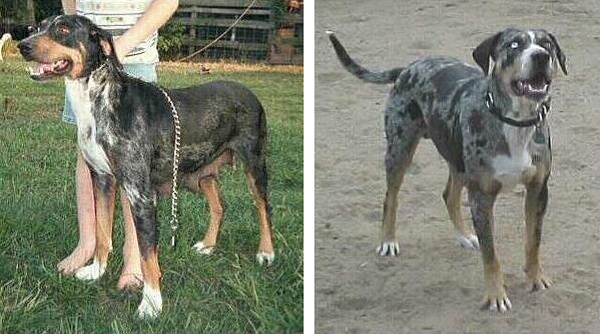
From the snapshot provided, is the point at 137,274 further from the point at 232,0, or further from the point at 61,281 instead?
the point at 232,0

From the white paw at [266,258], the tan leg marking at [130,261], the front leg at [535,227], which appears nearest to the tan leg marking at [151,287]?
the tan leg marking at [130,261]

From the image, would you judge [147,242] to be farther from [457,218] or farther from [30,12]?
[457,218]

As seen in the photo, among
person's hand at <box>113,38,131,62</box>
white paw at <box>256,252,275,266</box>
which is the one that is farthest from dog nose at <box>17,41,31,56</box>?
white paw at <box>256,252,275,266</box>

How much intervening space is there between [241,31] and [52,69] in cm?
69

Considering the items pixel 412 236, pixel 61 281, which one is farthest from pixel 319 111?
pixel 61 281

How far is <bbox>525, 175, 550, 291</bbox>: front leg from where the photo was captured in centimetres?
384

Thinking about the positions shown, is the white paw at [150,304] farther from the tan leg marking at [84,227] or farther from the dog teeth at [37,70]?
the dog teeth at [37,70]

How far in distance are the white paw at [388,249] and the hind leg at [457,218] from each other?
0.91ft

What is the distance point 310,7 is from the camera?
3.53 metres

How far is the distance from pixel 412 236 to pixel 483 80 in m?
1.07

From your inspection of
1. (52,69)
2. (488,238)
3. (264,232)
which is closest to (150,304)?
(264,232)

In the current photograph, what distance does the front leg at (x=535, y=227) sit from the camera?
384 cm

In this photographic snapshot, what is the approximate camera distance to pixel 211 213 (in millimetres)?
3727

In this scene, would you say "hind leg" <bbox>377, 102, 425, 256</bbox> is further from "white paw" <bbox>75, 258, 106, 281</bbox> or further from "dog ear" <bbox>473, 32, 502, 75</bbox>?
"white paw" <bbox>75, 258, 106, 281</bbox>
